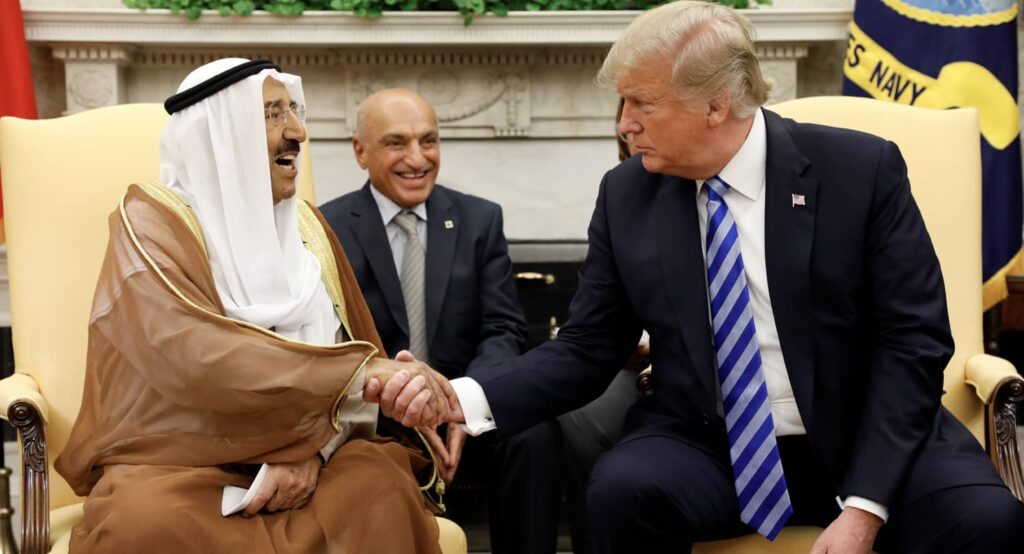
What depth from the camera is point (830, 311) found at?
236 centimetres

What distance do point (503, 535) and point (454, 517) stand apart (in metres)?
1.15

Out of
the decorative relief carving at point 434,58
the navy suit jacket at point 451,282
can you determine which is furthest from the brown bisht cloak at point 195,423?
the decorative relief carving at point 434,58

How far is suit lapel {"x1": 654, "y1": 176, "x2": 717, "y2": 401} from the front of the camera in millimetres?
2377

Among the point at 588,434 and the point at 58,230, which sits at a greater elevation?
the point at 58,230

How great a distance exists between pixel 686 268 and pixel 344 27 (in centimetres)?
254

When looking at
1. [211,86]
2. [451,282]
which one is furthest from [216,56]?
[211,86]

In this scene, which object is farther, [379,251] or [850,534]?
[379,251]

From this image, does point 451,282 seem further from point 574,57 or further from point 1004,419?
point 574,57

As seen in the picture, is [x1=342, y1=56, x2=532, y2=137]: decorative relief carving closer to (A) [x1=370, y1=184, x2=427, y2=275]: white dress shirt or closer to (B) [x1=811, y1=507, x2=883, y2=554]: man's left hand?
(A) [x1=370, y1=184, x2=427, y2=275]: white dress shirt

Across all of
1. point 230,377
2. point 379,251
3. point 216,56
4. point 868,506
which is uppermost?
point 216,56

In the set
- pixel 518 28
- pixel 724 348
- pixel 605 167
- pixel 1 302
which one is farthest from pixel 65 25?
pixel 724 348

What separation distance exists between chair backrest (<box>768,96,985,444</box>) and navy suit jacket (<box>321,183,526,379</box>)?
0.96 m

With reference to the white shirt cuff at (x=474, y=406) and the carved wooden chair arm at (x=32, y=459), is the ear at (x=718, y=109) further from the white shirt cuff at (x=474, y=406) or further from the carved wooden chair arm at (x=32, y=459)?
the carved wooden chair arm at (x=32, y=459)

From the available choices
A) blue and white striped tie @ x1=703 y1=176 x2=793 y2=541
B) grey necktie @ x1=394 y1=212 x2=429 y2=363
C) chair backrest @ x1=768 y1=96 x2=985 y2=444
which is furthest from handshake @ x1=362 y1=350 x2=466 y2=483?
chair backrest @ x1=768 y1=96 x2=985 y2=444
